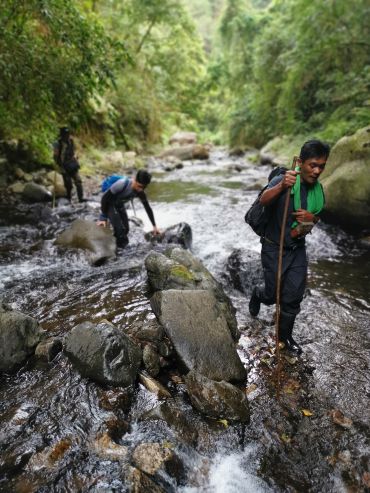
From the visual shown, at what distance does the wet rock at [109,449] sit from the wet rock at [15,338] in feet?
3.88

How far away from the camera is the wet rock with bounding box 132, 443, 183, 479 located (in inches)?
88.3

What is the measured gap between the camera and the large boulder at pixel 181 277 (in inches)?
167

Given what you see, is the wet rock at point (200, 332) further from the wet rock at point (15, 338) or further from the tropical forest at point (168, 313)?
the wet rock at point (15, 338)

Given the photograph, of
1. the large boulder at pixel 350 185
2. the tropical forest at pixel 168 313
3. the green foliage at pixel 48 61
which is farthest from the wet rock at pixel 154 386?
the green foliage at pixel 48 61

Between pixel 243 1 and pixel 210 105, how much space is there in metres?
15.5

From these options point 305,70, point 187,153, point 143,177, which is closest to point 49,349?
point 143,177

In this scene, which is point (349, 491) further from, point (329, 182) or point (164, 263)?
point (329, 182)

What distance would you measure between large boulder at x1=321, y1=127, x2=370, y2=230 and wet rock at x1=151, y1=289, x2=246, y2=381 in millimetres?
→ 4444

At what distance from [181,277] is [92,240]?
8.04 ft

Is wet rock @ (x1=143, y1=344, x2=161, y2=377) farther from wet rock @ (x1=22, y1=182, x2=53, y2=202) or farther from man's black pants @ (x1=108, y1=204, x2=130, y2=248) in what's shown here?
wet rock @ (x1=22, y1=182, x2=53, y2=202)

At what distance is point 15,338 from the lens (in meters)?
3.14

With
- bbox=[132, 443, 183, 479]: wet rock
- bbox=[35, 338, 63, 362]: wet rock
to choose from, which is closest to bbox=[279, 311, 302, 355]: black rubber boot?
bbox=[132, 443, 183, 479]: wet rock

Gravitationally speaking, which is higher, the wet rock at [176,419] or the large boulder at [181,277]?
the large boulder at [181,277]

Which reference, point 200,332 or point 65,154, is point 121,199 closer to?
point 200,332
